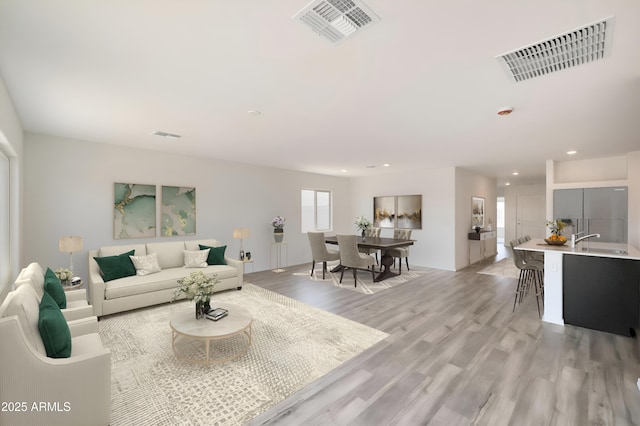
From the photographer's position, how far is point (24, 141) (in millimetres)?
4047

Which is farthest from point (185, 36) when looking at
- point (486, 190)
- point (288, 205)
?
point (486, 190)

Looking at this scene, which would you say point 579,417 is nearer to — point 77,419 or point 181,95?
point 77,419

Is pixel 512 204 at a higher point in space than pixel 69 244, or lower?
higher

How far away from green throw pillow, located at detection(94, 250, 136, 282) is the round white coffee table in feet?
6.13

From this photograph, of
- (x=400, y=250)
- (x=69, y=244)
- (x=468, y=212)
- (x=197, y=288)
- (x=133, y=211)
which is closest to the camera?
Result: (x=197, y=288)

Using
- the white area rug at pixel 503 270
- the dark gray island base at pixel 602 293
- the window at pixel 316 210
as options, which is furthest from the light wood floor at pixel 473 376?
the window at pixel 316 210

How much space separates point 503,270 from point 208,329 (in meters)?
7.06

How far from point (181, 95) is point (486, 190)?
8.80 m

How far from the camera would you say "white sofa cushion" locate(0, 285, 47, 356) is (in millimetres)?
1731

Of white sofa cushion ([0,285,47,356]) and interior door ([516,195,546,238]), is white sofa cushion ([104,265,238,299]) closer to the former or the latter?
white sofa cushion ([0,285,47,356])

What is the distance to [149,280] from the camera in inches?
165

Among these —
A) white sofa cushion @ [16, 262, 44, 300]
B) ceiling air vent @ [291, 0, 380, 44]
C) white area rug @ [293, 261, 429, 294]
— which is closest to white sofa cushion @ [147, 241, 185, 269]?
white sofa cushion @ [16, 262, 44, 300]

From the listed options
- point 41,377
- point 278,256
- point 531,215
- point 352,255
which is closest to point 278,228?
point 278,256

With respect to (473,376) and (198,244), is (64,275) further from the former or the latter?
(473,376)
